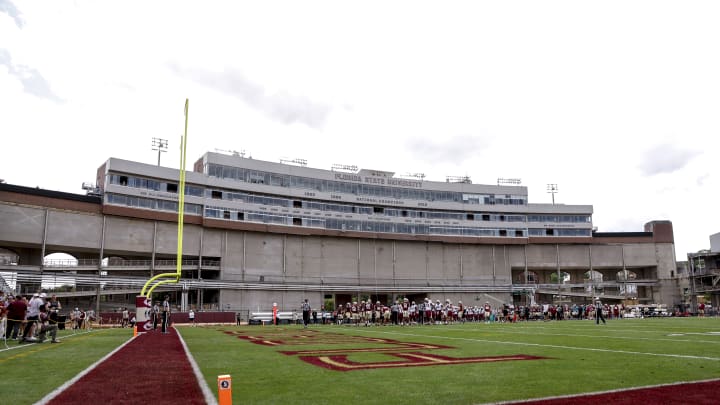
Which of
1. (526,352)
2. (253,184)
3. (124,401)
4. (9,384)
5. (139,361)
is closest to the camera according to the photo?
(124,401)

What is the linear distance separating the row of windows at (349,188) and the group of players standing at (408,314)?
23.9 metres

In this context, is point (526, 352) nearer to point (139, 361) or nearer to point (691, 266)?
point (139, 361)

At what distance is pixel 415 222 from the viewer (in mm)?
75000

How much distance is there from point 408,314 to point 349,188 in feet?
118

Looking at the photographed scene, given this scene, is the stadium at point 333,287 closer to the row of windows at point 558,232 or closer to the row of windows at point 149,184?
the row of windows at point 149,184

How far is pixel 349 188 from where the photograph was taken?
7300 centimetres

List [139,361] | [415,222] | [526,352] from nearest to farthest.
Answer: [139,361] < [526,352] < [415,222]

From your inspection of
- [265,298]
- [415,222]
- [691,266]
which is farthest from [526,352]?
[691,266]

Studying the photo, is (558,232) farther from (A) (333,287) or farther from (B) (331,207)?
(A) (333,287)

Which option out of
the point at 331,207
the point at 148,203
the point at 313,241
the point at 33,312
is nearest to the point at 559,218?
the point at 331,207

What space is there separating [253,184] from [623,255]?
178 feet

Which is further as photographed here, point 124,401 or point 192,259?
point 192,259

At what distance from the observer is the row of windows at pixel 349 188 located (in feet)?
217

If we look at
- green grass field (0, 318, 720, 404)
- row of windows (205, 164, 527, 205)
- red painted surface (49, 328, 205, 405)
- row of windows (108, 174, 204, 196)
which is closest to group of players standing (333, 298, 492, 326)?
green grass field (0, 318, 720, 404)
